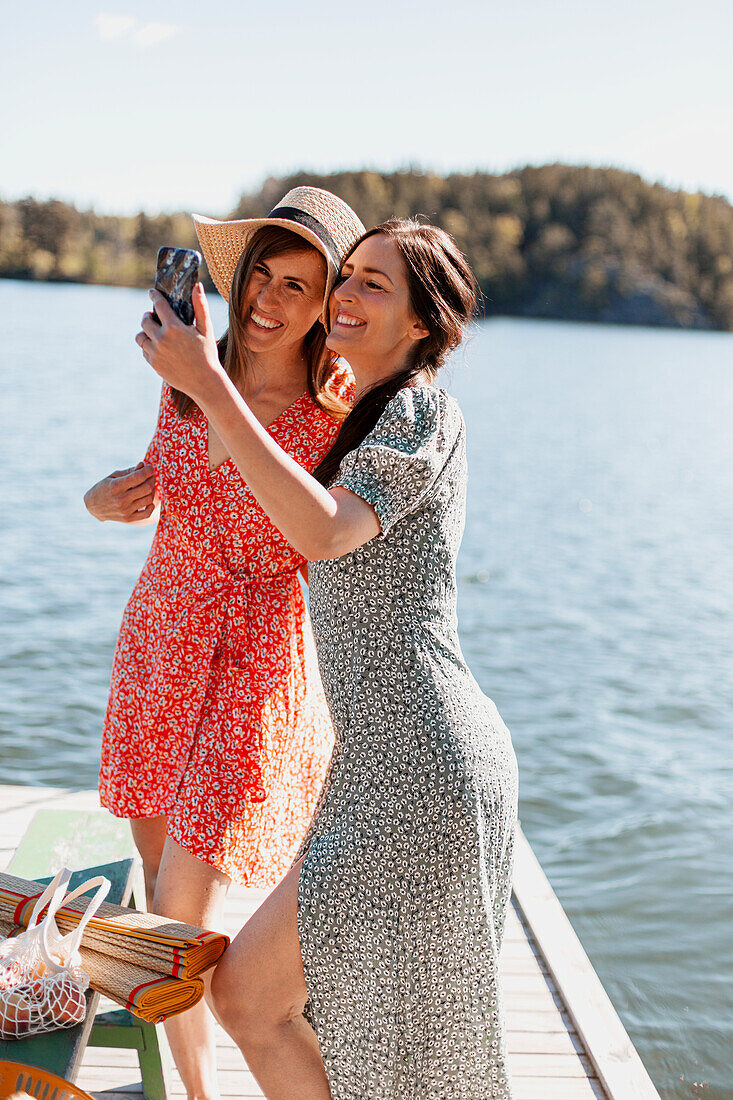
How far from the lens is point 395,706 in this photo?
5.86 feet

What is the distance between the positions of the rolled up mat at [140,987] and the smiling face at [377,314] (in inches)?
42.8

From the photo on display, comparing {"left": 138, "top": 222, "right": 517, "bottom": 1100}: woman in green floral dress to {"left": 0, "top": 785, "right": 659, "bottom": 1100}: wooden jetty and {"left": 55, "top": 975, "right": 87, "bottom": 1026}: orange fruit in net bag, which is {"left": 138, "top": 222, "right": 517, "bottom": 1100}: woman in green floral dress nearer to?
{"left": 55, "top": 975, "right": 87, "bottom": 1026}: orange fruit in net bag

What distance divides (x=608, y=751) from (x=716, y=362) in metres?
48.4

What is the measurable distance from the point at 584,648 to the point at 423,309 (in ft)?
28.8

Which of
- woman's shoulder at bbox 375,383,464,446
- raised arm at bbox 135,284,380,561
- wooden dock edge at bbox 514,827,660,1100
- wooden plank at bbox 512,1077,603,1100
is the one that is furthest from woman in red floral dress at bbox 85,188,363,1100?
wooden dock edge at bbox 514,827,660,1100

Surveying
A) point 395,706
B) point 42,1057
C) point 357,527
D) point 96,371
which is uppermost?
point 357,527

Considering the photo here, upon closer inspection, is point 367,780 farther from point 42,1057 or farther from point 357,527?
point 42,1057

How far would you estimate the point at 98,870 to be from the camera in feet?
7.97

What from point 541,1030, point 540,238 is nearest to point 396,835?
point 541,1030

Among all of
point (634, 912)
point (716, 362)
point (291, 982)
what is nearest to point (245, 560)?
point (291, 982)

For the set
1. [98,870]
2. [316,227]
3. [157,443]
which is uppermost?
[316,227]

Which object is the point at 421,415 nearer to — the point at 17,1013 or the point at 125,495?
the point at 125,495

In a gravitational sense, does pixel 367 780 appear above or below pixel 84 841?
above

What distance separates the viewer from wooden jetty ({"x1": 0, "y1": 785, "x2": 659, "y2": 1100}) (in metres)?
2.65
